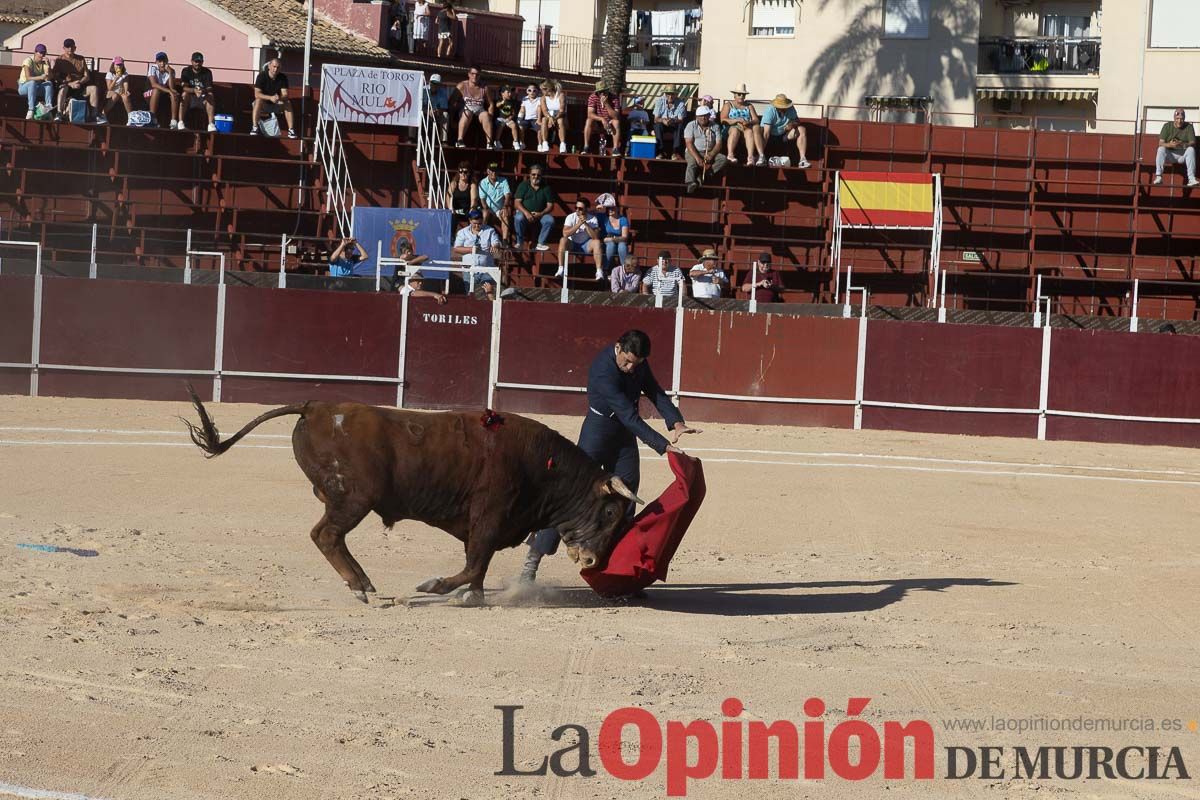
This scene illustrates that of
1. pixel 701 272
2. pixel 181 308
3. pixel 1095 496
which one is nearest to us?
pixel 1095 496

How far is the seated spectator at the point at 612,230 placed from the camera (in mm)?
23359

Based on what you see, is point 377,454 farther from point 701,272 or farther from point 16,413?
point 701,272

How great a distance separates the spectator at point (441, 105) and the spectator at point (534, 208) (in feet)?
7.14

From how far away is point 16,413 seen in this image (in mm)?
17891

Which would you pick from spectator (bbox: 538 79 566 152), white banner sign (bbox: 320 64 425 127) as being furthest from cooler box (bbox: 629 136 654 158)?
white banner sign (bbox: 320 64 425 127)

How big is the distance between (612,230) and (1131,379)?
7.86 m

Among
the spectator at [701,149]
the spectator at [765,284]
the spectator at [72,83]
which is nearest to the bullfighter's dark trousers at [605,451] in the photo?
the spectator at [765,284]

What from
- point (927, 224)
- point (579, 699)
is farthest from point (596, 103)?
point (579, 699)

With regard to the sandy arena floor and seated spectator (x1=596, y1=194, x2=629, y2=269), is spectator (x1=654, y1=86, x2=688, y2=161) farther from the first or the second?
the sandy arena floor

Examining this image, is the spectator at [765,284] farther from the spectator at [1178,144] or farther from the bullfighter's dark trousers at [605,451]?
the bullfighter's dark trousers at [605,451]

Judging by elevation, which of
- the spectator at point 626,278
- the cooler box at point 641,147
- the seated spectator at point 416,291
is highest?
the cooler box at point 641,147

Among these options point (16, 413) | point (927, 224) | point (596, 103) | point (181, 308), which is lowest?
point (16, 413)

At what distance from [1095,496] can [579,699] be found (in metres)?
9.84

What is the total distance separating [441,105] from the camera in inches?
1010
